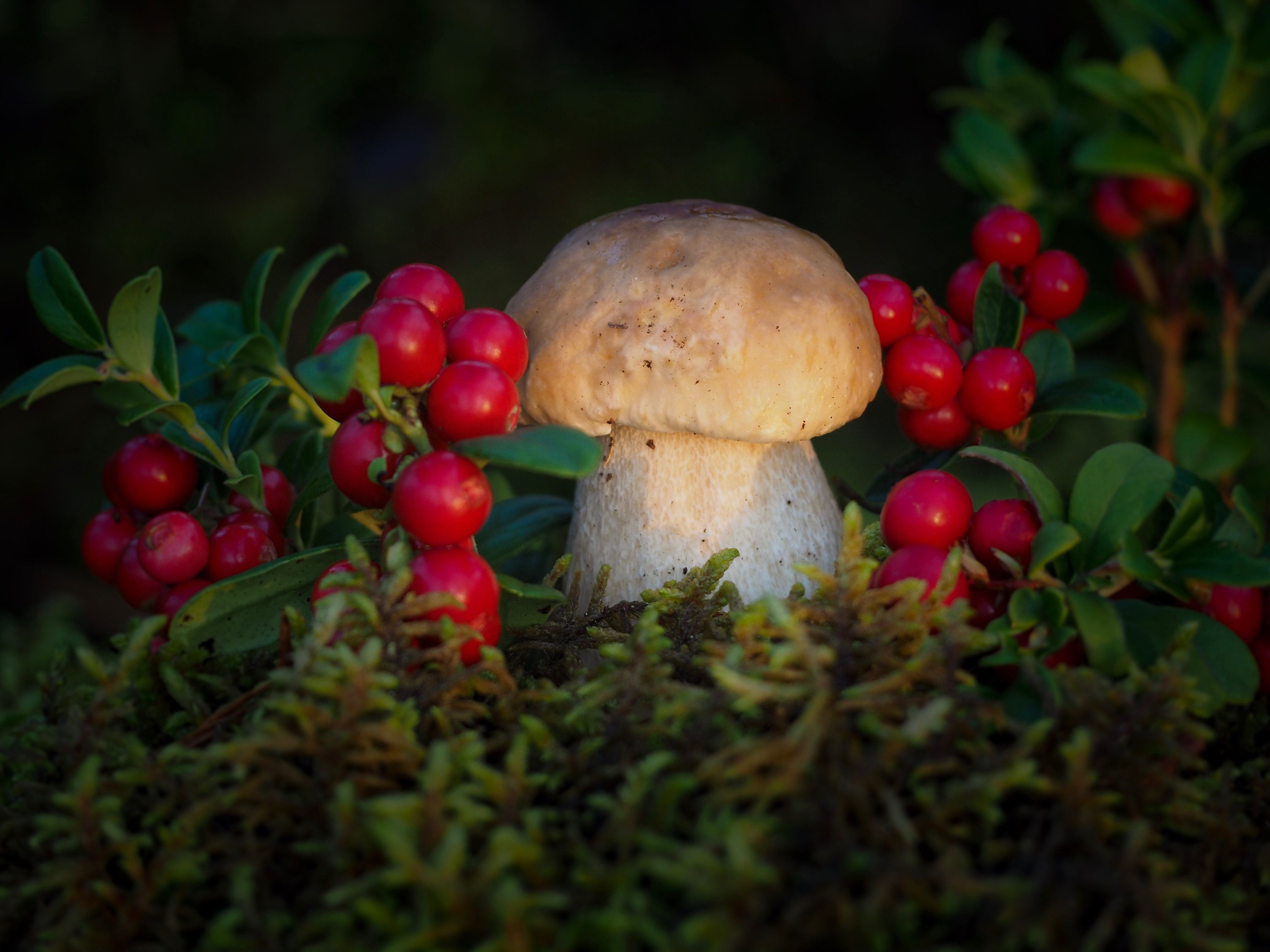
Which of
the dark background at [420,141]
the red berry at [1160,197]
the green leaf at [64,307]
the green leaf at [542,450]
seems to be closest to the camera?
the green leaf at [542,450]

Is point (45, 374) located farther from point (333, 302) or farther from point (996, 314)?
point (996, 314)

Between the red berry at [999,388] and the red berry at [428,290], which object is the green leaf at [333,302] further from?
the red berry at [999,388]

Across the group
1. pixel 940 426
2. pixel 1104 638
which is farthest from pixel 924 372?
pixel 1104 638

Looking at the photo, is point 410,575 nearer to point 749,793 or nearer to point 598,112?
point 749,793

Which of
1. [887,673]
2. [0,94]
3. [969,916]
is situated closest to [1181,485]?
[887,673]

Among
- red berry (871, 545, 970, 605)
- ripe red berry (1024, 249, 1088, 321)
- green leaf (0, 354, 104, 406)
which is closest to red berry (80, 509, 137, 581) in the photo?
green leaf (0, 354, 104, 406)

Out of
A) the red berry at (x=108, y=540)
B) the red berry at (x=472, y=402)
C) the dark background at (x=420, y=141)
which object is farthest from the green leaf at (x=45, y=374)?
the dark background at (x=420, y=141)
